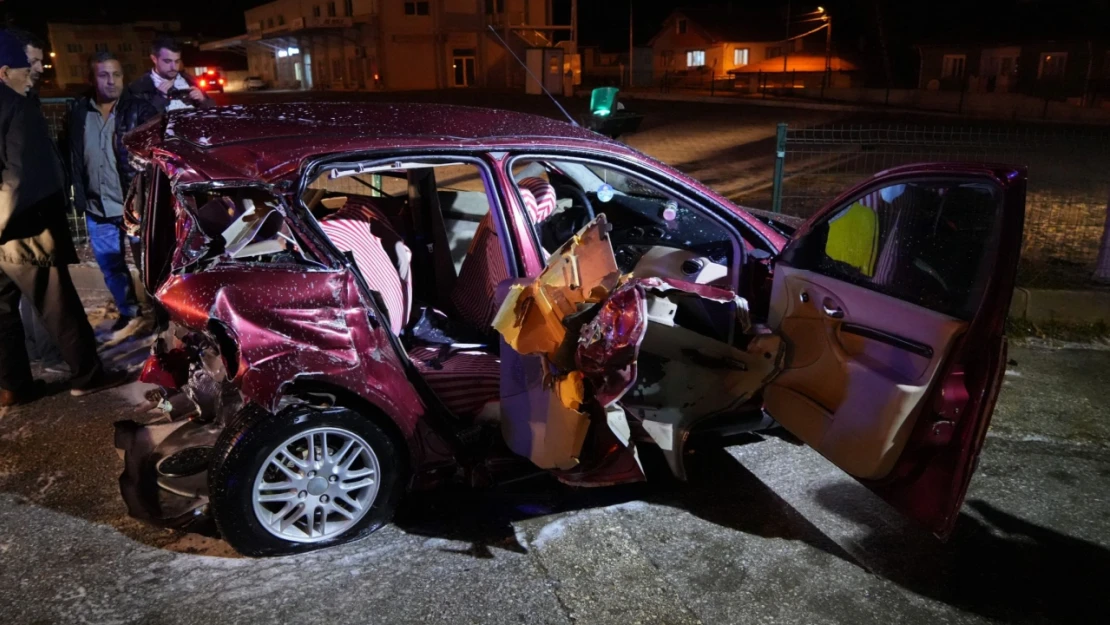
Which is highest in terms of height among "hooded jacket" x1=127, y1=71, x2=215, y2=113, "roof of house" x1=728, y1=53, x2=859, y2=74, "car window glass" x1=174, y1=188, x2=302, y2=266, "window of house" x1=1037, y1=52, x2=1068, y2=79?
"roof of house" x1=728, y1=53, x2=859, y2=74

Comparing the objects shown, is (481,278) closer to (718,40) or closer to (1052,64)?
(1052,64)

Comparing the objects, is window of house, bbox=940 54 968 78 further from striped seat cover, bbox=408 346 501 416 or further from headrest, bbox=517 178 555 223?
striped seat cover, bbox=408 346 501 416

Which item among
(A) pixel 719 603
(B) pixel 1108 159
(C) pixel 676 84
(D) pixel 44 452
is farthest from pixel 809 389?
(C) pixel 676 84

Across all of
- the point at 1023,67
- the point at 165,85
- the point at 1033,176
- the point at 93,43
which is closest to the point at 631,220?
the point at 165,85

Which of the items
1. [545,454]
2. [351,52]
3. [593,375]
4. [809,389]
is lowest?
[545,454]

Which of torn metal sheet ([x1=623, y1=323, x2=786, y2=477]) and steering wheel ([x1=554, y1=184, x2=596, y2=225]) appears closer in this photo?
torn metal sheet ([x1=623, y1=323, x2=786, y2=477])

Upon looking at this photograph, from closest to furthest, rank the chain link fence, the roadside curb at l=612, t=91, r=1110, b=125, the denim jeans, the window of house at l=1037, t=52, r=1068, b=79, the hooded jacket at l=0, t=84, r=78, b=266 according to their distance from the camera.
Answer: the hooded jacket at l=0, t=84, r=78, b=266 < the denim jeans < the chain link fence < the roadside curb at l=612, t=91, r=1110, b=125 < the window of house at l=1037, t=52, r=1068, b=79

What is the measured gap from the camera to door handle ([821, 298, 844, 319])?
2.97 meters

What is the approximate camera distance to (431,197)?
425 centimetres

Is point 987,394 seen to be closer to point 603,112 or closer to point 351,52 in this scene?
A: point 603,112

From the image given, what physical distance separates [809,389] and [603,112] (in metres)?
4.49

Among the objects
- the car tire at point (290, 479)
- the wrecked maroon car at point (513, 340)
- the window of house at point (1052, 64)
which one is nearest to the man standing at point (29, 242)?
the wrecked maroon car at point (513, 340)

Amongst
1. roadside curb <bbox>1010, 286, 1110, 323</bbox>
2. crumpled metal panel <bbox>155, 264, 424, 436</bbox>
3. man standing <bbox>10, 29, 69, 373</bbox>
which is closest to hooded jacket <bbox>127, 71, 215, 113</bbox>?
man standing <bbox>10, 29, 69, 373</bbox>

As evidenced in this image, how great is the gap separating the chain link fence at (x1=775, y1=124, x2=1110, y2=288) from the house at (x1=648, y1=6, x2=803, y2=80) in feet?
132
